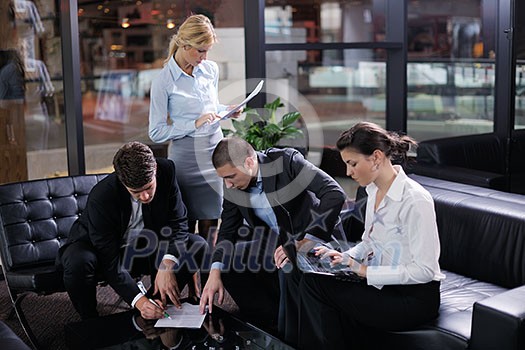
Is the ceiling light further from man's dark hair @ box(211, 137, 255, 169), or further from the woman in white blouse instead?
Answer: the woman in white blouse

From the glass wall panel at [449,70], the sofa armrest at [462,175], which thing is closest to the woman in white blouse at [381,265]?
the sofa armrest at [462,175]

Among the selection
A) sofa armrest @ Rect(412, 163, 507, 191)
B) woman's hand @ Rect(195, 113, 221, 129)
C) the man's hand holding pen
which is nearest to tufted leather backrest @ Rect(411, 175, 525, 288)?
sofa armrest @ Rect(412, 163, 507, 191)

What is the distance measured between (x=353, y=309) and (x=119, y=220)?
4.11ft

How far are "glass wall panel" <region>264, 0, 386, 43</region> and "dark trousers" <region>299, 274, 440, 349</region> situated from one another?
2819mm

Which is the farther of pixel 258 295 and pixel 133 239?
pixel 133 239

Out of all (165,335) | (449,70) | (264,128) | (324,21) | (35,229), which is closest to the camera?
(165,335)

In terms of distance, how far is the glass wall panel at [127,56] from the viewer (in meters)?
4.85

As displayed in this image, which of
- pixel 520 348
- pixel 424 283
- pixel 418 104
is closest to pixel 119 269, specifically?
pixel 424 283

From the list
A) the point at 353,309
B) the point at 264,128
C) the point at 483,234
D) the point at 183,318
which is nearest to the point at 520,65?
the point at 264,128

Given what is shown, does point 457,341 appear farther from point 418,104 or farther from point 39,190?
point 418,104

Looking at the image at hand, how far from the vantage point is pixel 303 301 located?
10.4ft

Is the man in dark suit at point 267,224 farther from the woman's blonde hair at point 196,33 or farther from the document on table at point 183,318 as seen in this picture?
the woman's blonde hair at point 196,33

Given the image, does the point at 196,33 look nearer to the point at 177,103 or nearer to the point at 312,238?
the point at 177,103

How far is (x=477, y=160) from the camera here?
549cm
